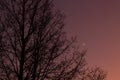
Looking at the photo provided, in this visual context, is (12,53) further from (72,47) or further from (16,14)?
(72,47)

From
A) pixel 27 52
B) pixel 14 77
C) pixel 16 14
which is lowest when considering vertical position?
pixel 14 77

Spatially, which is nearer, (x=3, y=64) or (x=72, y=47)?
(x=3, y=64)

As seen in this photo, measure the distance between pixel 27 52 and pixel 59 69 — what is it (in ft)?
7.95

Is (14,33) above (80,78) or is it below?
above

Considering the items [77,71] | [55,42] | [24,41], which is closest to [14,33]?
[24,41]

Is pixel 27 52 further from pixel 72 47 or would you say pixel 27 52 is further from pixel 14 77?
pixel 72 47

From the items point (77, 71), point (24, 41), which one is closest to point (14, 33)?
point (24, 41)

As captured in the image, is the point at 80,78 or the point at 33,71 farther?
the point at 80,78

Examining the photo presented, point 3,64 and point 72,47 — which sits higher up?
point 72,47

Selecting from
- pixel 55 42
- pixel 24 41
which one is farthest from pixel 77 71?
pixel 24 41

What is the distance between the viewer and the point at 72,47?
24.2m

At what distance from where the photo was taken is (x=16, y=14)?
75.4 ft

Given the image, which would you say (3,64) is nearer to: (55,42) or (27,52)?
(27,52)

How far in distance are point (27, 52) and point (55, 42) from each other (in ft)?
6.66
